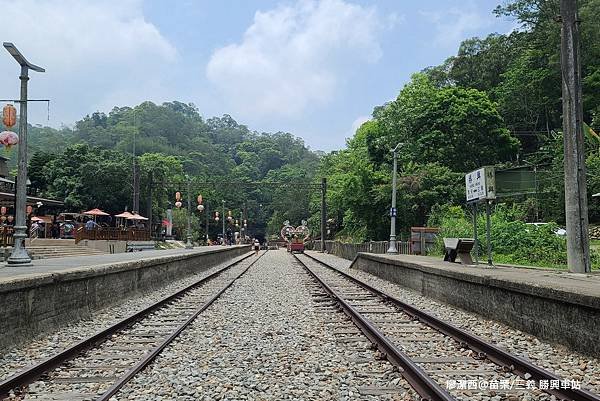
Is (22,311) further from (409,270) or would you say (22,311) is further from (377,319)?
(409,270)

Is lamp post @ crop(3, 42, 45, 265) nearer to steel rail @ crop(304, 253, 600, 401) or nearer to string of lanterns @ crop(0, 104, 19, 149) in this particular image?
string of lanterns @ crop(0, 104, 19, 149)

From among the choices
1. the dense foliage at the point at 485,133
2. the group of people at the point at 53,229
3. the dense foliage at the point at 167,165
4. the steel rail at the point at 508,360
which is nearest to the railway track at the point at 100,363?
the steel rail at the point at 508,360

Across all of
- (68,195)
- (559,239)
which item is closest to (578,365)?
(559,239)

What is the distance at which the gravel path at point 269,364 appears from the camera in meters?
5.69

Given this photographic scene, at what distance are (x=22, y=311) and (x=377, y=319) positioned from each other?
5903 millimetres

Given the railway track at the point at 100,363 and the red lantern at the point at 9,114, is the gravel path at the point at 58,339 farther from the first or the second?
the red lantern at the point at 9,114

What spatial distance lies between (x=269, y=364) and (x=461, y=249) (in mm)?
11231

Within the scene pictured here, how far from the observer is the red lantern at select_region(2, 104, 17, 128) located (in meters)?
15.7

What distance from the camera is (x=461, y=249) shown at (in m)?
17.0

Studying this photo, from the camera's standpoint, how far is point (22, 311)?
332 inches

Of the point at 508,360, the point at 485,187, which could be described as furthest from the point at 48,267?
the point at 485,187

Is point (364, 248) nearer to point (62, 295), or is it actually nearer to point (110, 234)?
point (110, 234)

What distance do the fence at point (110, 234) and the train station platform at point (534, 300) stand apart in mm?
26896

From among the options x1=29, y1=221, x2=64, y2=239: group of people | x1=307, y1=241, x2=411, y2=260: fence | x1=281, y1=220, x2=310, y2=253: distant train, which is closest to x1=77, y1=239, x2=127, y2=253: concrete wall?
x1=29, y1=221, x2=64, y2=239: group of people
